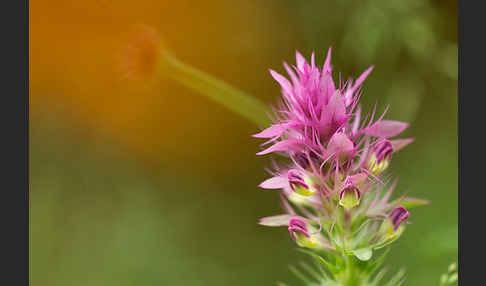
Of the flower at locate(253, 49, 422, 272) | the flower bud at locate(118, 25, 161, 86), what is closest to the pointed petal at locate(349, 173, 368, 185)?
the flower at locate(253, 49, 422, 272)

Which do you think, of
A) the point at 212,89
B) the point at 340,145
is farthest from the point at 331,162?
the point at 212,89

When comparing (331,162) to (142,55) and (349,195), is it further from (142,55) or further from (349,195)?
(142,55)

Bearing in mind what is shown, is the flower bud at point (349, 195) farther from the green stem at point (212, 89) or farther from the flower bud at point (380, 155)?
the green stem at point (212, 89)

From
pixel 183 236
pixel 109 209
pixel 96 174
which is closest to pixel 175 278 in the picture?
pixel 183 236

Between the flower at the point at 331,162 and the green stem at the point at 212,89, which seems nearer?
the flower at the point at 331,162

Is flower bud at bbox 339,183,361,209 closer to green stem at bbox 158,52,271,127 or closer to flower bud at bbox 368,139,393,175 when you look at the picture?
flower bud at bbox 368,139,393,175

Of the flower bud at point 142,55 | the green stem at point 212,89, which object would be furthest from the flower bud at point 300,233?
the flower bud at point 142,55
